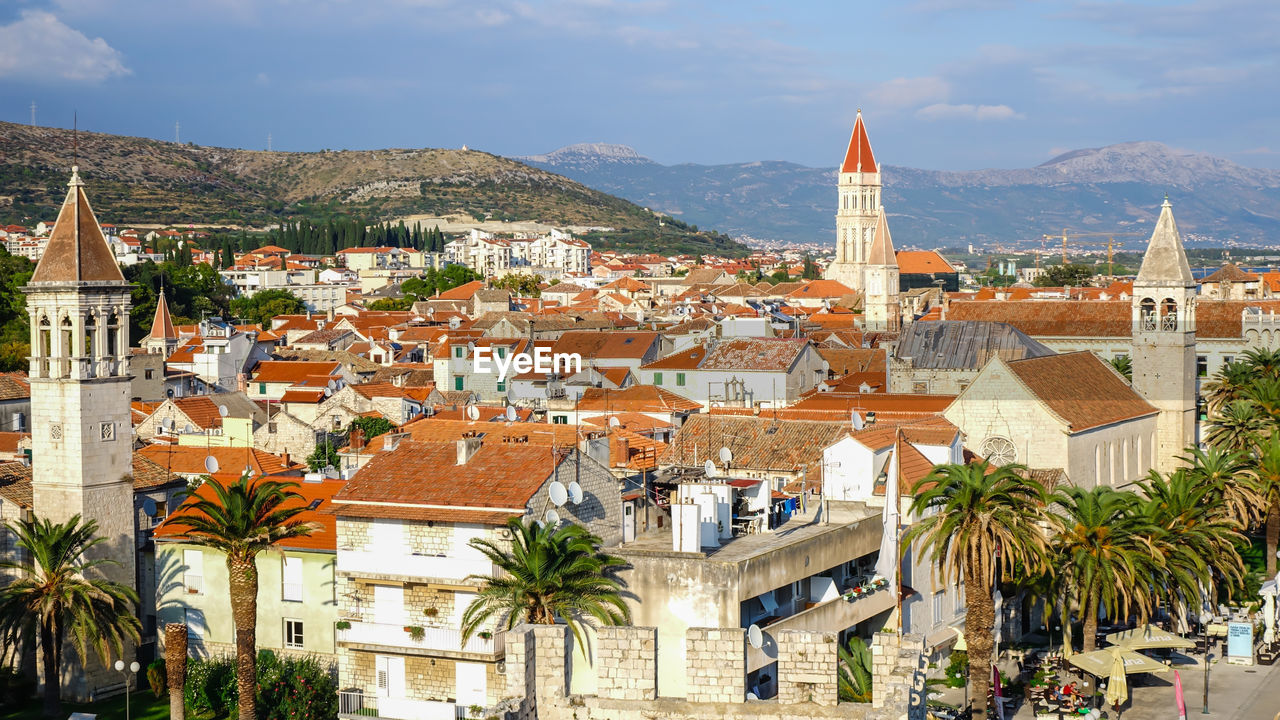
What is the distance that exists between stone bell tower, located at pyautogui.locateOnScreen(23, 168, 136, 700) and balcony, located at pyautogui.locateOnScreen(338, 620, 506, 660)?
774 cm

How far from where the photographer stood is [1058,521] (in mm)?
35688

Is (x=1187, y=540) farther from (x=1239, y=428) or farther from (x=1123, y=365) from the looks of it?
(x=1123, y=365)

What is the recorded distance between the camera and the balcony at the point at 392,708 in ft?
110

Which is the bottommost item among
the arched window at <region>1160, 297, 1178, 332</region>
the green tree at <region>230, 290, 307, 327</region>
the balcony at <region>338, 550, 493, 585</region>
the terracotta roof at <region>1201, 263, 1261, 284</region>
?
the balcony at <region>338, 550, 493, 585</region>

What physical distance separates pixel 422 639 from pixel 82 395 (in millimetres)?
11725

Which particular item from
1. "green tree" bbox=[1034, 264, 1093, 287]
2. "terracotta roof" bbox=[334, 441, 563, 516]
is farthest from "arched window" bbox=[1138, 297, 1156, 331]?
"green tree" bbox=[1034, 264, 1093, 287]

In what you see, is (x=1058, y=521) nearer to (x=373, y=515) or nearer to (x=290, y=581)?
(x=373, y=515)

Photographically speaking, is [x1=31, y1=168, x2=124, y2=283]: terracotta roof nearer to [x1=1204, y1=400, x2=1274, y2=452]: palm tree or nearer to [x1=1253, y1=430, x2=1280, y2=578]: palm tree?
[x1=1253, y1=430, x2=1280, y2=578]: palm tree

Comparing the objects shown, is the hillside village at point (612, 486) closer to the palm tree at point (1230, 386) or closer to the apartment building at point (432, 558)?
the apartment building at point (432, 558)

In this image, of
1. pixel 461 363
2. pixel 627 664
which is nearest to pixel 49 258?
pixel 627 664

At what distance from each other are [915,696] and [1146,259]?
1965 inches
